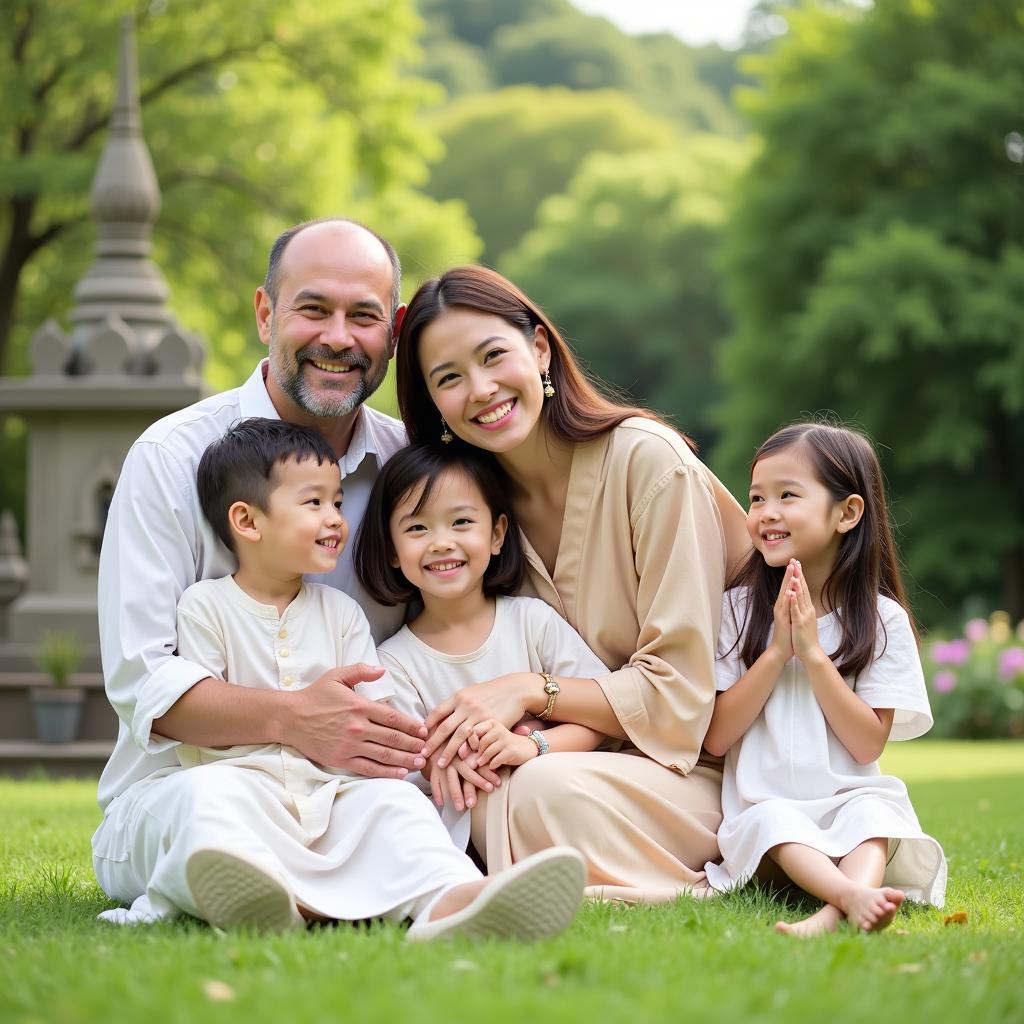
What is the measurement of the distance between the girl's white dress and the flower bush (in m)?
9.73

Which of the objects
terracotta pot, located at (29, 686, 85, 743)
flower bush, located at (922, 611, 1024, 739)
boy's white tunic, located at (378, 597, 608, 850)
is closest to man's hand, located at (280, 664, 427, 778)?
boy's white tunic, located at (378, 597, 608, 850)

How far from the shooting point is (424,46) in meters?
58.0

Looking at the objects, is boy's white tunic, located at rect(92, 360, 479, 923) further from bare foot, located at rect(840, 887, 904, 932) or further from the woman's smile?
bare foot, located at rect(840, 887, 904, 932)

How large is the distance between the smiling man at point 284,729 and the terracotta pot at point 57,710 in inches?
201

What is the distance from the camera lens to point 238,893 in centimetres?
334

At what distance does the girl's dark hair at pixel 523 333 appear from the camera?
14.6 ft

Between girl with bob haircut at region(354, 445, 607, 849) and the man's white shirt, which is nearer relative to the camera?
the man's white shirt

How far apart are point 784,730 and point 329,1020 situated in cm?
214

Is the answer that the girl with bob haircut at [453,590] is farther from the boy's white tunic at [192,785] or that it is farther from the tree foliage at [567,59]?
the tree foliage at [567,59]

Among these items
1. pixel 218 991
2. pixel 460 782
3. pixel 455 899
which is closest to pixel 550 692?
pixel 460 782

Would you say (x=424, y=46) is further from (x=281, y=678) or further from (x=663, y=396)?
(x=281, y=678)

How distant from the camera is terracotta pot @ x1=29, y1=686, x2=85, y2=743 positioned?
919 centimetres

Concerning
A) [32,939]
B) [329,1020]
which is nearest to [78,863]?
[32,939]

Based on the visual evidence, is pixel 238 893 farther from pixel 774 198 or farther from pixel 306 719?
pixel 774 198
